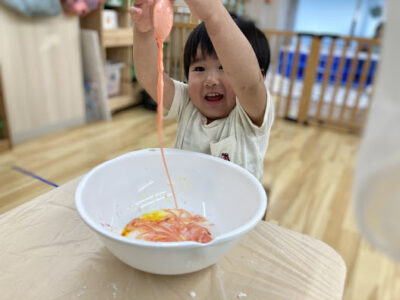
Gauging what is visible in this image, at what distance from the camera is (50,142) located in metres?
1.84

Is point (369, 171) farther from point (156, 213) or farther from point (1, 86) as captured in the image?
point (1, 86)

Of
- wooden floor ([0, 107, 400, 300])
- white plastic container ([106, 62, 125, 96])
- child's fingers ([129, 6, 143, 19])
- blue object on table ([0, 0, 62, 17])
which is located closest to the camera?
child's fingers ([129, 6, 143, 19])

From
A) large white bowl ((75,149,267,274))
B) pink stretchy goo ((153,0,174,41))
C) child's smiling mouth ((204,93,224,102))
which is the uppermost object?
pink stretchy goo ((153,0,174,41))

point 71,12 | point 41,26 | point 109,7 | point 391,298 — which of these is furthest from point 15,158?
point 391,298

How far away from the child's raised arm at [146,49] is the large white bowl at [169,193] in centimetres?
16

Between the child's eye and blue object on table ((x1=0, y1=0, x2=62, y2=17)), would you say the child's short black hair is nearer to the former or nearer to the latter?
the child's eye

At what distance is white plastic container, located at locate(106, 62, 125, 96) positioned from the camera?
2.28 meters

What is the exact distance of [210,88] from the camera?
64cm

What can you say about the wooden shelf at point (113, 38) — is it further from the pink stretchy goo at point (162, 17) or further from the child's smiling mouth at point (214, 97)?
the pink stretchy goo at point (162, 17)

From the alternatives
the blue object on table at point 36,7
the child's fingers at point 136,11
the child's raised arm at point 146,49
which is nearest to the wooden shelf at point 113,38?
the blue object on table at point 36,7

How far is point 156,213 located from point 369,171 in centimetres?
47

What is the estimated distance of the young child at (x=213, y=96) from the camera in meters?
0.55

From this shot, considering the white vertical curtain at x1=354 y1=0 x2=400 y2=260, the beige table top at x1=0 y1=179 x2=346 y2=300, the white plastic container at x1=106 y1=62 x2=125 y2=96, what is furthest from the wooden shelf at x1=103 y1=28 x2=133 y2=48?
the white vertical curtain at x1=354 y1=0 x2=400 y2=260

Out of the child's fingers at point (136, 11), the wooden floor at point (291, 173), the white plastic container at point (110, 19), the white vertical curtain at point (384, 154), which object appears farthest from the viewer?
the white plastic container at point (110, 19)
